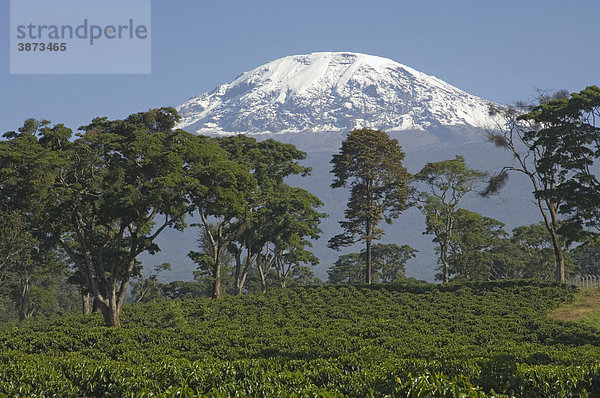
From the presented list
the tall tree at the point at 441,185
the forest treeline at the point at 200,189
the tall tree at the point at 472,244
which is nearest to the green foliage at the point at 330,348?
the forest treeline at the point at 200,189

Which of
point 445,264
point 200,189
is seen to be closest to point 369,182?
point 445,264

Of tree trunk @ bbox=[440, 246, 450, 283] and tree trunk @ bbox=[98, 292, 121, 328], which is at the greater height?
tree trunk @ bbox=[440, 246, 450, 283]

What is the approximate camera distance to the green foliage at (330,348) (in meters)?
13.0

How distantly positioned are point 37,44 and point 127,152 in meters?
7.41

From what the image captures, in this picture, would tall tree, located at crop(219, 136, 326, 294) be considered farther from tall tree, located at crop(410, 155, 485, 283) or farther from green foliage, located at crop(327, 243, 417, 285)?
green foliage, located at crop(327, 243, 417, 285)

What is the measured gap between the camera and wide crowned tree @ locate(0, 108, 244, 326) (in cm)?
3175

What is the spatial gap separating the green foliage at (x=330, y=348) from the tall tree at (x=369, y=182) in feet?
26.6

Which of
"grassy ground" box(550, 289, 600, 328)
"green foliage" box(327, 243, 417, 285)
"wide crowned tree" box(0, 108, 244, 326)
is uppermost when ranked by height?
"wide crowned tree" box(0, 108, 244, 326)

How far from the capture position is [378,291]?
147 feet

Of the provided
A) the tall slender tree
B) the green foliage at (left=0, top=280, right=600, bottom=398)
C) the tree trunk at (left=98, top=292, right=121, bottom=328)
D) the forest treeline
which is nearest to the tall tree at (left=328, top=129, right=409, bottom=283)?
the forest treeline

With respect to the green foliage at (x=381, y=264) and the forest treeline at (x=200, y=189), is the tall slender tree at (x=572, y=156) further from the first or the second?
the green foliage at (x=381, y=264)

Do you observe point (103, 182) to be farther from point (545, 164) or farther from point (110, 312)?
point (545, 164)

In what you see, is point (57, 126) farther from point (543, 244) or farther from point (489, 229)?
point (543, 244)

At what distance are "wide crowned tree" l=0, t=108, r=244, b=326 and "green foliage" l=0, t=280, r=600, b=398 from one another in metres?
4.40
